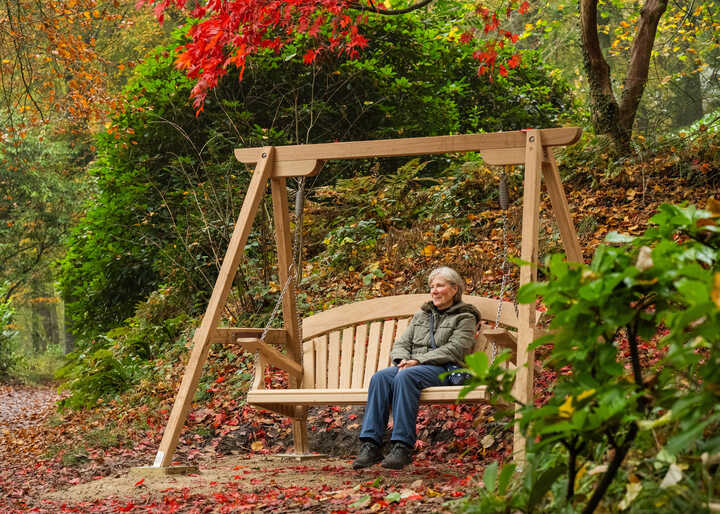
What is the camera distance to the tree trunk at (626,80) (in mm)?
7895

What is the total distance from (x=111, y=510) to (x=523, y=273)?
7.96 ft

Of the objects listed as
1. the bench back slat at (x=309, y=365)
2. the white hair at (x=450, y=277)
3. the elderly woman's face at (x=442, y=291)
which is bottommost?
the bench back slat at (x=309, y=365)

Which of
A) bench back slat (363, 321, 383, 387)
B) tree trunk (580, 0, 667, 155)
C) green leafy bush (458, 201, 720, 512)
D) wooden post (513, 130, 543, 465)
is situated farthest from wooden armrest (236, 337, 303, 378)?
tree trunk (580, 0, 667, 155)

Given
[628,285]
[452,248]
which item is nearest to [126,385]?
[452,248]

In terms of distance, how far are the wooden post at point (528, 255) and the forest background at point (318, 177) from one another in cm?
280

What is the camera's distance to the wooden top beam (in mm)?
4324

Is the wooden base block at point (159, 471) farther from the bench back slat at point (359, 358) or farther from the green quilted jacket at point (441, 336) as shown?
the green quilted jacket at point (441, 336)

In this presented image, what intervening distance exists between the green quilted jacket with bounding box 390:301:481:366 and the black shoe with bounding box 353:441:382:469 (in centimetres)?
60

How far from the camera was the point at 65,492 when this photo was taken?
4512 millimetres

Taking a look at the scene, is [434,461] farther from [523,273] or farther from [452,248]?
[452,248]

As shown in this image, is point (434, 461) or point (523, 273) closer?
point (523, 273)

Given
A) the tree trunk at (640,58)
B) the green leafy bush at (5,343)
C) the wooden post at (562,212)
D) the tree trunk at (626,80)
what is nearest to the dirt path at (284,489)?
the wooden post at (562,212)

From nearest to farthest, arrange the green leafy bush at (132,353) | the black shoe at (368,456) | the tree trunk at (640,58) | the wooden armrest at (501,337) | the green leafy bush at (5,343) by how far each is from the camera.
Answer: the wooden armrest at (501,337) → the black shoe at (368,456) → the tree trunk at (640,58) → the green leafy bush at (132,353) → the green leafy bush at (5,343)

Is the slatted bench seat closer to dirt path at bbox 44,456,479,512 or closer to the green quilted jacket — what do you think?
the green quilted jacket
